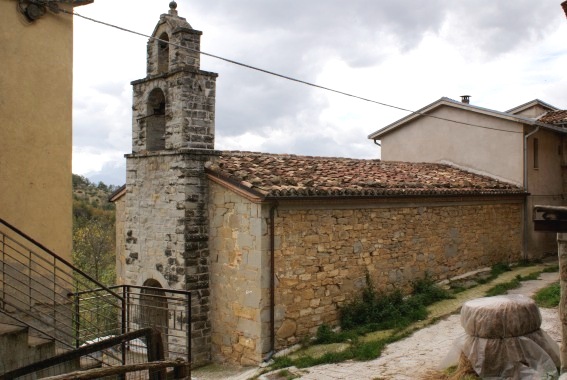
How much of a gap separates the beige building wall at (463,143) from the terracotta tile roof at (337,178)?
0.79m

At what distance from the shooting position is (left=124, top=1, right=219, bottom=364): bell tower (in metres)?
10.8

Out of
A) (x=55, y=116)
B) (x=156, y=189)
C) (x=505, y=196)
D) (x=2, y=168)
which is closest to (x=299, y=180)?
(x=156, y=189)

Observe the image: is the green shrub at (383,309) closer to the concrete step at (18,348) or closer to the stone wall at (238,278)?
the stone wall at (238,278)

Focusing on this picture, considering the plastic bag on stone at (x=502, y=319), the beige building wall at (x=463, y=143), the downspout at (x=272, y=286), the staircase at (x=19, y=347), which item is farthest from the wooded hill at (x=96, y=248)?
the plastic bag on stone at (x=502, y=319)

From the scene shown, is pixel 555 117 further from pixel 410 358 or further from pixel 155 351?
pixel 155 351

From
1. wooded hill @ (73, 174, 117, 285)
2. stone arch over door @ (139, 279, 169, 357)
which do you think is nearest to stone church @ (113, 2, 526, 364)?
stone arch over door @ (139, 279, 169, 357)

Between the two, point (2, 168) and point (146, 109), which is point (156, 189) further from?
point (2, 168)

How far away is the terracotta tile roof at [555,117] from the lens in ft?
62.0

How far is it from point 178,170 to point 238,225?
177 cm

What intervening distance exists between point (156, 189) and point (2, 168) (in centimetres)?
456

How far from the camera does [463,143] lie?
1850cm

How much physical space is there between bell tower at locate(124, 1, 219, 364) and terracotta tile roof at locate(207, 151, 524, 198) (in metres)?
0.71

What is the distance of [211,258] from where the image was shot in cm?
1100

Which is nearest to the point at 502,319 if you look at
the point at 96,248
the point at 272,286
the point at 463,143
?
the point at 272,286
